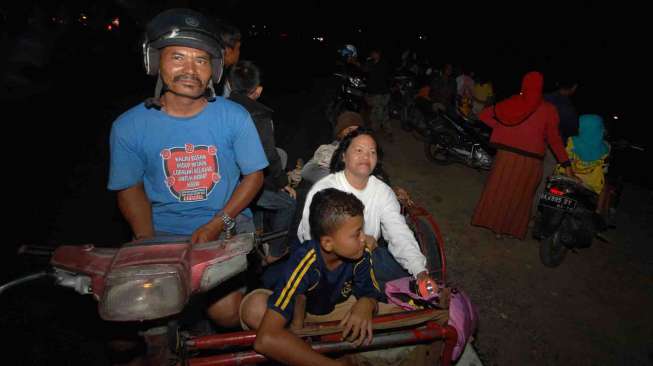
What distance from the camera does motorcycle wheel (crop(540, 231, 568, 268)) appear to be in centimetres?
459

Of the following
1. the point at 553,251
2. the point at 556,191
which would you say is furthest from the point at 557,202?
the point at 553,251

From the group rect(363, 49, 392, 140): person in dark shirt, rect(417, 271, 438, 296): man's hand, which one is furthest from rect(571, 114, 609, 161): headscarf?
rect(363, 49, 392, 140): person in dark shirt

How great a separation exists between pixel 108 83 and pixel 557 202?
14.0 m

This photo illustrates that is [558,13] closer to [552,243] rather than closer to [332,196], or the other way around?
[552,243]

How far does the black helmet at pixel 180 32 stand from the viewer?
6.45 feet

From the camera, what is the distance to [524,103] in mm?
4344

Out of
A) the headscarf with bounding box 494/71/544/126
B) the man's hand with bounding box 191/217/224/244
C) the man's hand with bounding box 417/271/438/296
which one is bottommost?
the man's hand with bounding box 417/271/438/296

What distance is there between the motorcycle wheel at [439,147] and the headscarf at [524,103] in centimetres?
298

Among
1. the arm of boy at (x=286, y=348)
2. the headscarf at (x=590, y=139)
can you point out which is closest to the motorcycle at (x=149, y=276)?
the arm of boy at (x=286, y=348)

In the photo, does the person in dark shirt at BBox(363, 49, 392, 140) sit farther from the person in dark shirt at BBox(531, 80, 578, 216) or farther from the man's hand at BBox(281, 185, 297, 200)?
the man's hand at BBox(281, 185, 297, 200)

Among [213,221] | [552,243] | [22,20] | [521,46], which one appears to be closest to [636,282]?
[552,243]

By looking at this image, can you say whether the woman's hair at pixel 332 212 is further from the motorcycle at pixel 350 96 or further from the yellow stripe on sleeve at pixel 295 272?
the motorcycle at pixel 350 96

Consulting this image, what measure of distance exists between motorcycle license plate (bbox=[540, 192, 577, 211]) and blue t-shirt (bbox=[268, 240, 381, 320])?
3.53 metres

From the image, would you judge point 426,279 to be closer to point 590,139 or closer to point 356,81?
point 590,139
